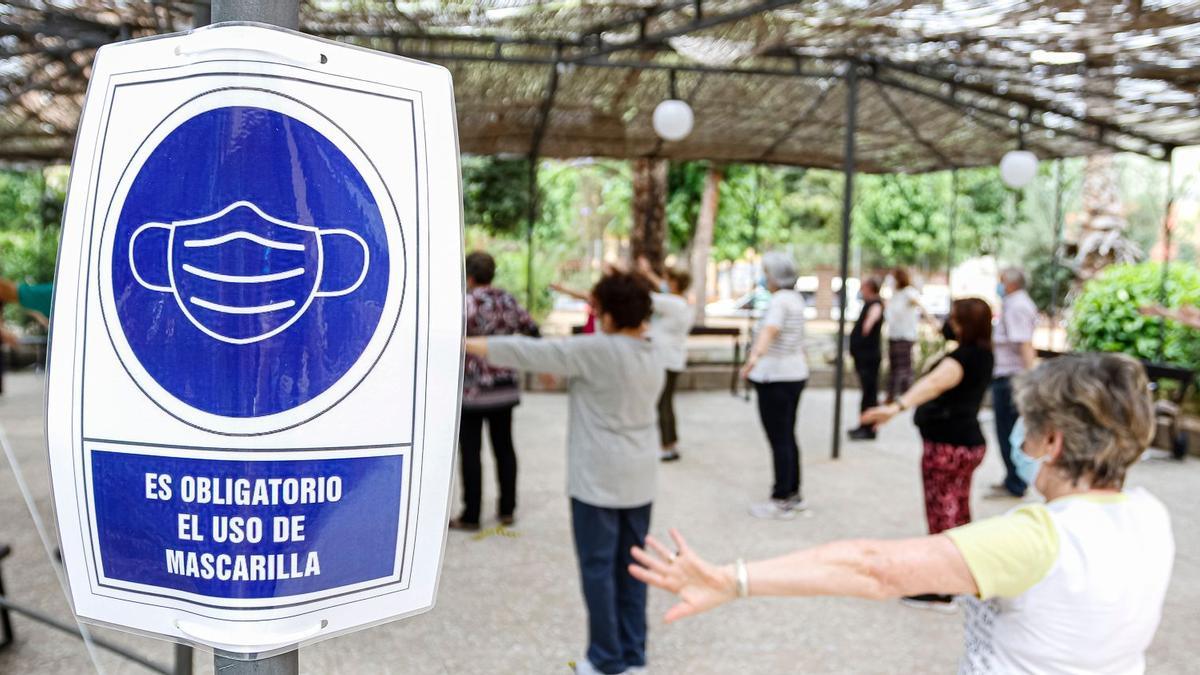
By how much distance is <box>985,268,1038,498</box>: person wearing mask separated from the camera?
6.00 m

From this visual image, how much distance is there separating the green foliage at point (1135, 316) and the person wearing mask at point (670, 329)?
508cm

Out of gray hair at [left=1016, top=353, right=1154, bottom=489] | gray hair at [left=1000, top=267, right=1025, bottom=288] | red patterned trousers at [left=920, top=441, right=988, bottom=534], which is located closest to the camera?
gray hair at [left=1016, top=353, right=1154, bottom=489]

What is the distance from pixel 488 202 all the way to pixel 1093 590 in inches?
565

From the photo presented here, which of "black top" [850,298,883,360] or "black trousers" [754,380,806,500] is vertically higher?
"black top" [850,298,883,360]

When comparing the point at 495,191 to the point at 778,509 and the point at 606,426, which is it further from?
the point at 606,426

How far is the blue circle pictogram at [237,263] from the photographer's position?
907 millimetres

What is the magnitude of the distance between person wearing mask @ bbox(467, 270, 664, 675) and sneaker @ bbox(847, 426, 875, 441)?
5246mm

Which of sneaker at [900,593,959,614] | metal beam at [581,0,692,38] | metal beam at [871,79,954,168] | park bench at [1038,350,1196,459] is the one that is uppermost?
metal beam at [581,0,692,38]

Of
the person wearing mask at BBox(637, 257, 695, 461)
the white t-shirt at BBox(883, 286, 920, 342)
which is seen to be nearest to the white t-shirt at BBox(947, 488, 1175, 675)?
the person wearing mask at BBox(637, 257, 695, 461)

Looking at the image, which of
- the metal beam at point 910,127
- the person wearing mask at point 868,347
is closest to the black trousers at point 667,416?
the person wearing mask at point 868,347

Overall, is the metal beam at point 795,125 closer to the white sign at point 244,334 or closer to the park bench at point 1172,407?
the park bench at point 1172,407

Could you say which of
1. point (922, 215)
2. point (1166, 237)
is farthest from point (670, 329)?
point (922, 215)

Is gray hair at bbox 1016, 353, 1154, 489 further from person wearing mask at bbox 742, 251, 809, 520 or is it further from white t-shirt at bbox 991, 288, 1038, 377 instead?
white t-shirt at bbox 991, 288, 1038, 377

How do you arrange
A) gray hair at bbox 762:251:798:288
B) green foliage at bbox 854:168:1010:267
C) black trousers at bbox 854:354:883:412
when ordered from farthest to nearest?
green foliage at bbox 854:168:1010:267
black trousers at bbox 854:354:883:412
gray hair at bbox 762:251:798:288
